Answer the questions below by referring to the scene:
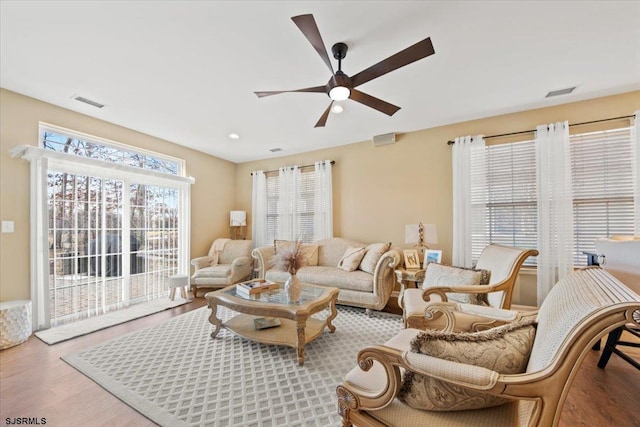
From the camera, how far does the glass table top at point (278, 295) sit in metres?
2.48

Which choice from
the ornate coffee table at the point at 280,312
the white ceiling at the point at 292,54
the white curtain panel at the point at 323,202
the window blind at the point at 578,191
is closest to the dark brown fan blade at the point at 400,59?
the white ceiling at the point at 292,54

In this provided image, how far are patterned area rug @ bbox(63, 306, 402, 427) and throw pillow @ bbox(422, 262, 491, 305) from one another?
2.45ft


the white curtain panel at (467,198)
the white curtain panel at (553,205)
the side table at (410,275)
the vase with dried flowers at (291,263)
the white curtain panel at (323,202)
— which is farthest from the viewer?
the white curtain panel at (323,202)

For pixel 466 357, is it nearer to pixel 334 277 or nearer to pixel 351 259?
pixel 334 277

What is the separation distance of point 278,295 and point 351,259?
149 centimetres

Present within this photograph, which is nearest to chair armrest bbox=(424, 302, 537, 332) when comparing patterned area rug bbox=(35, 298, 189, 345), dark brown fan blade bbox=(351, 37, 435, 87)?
dark brown fan blade bbox=(351, 37, 435, 87)

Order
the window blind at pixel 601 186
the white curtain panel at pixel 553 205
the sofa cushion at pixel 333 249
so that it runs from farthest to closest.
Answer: the sofa cushion at pixel 333 249 → the white curtain panel at pixel 553 205 → the window blind at pixel 601 186

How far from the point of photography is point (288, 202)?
199 inches

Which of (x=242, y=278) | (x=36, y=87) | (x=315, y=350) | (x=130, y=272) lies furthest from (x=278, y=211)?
(x=36, y=87)

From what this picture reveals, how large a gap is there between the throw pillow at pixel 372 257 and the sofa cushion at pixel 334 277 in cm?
9

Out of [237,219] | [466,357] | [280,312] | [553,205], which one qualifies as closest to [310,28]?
[466,357]

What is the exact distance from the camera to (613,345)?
2029 mm

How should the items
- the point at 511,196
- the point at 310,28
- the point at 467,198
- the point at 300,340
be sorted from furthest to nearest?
the point at 467,198 → the point at 511,196 → the point at 300,340 → the point at 310,28

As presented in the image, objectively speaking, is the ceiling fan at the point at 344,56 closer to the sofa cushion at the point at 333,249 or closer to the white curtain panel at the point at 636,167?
the sofa cushion at the point at 333,249
